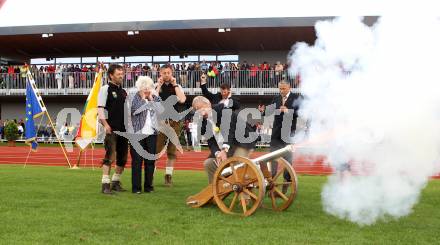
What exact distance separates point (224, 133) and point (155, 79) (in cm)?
2274

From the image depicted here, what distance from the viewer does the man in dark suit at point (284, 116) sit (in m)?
9.35

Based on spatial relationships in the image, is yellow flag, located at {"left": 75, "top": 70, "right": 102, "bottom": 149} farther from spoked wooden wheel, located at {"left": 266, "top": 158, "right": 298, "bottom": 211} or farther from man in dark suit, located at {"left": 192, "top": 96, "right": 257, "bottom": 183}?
spoked wooden wheel, located at {"left": 266, "top": 158, "right": 298, "bottom": 211}

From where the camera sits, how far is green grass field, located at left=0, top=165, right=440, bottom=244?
5523 mm

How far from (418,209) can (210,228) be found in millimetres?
3220

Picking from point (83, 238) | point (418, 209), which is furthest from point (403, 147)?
point (83, 238)

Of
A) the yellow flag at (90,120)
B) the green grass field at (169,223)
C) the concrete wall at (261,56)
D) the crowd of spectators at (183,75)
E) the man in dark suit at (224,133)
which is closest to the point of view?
the green grass field at (169,223)

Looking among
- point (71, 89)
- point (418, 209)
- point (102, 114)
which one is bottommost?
point (418, 209)

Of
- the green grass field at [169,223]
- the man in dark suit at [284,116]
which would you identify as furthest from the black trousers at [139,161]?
the man in dark suit at [284,116]

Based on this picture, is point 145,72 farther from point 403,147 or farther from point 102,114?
point 403,147

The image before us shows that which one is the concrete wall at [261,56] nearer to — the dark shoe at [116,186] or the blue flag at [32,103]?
the blue flag at [32,103]

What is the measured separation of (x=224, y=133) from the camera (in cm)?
783

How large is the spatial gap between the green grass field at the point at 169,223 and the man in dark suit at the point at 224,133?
2.88ft

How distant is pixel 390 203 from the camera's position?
6.15m

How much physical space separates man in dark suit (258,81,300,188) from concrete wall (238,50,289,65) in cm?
2459
